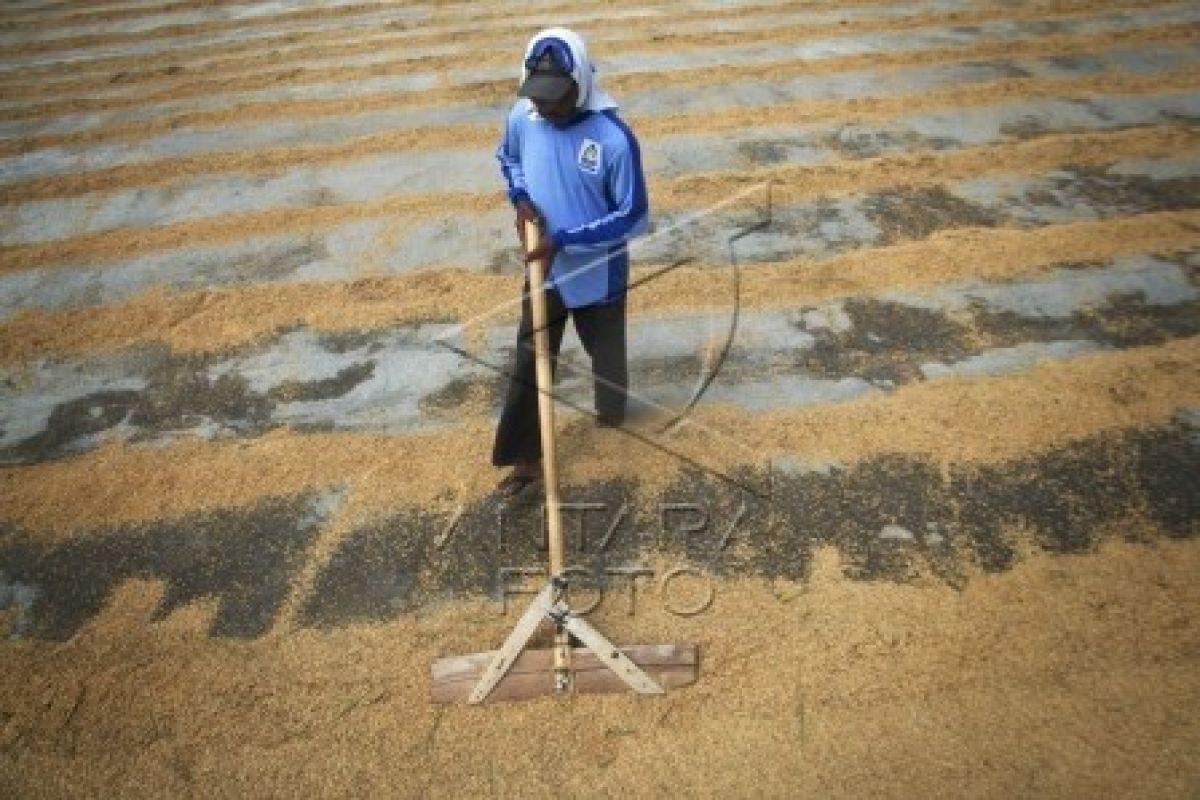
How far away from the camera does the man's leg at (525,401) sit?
10.0 feet

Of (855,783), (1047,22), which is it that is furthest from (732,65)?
(855,783)

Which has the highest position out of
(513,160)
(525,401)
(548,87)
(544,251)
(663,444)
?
(548,87)

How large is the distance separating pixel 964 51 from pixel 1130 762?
6515 millimetres

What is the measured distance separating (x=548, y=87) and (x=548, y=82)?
2cm

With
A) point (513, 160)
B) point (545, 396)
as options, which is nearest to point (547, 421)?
point (545, 396)

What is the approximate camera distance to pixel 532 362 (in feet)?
10.0

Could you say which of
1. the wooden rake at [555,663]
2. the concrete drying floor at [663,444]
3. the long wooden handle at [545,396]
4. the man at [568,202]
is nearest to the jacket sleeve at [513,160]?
the man at [568,202]

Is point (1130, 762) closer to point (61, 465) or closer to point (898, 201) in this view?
point (898, 201)

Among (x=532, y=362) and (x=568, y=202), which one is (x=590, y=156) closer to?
(x=568, y=202)

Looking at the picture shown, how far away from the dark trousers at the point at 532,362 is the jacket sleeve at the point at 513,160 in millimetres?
381

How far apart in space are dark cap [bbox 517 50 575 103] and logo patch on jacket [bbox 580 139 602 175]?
23 centimetres

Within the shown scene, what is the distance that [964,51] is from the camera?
697cm

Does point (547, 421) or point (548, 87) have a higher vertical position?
point (548, 87)

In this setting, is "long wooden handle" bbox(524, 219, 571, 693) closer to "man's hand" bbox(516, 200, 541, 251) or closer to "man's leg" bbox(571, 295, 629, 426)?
"man's hand" bbox(516, 200, 541, 251)
